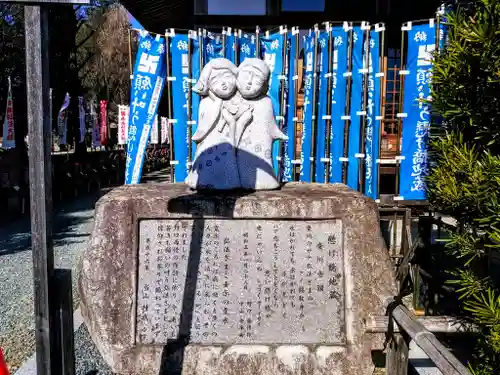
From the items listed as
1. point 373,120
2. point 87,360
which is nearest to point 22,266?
point 87,360

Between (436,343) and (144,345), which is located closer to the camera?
(436,343)

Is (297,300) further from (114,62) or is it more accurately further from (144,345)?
(114,62)

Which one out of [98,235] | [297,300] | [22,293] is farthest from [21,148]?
[297,300]

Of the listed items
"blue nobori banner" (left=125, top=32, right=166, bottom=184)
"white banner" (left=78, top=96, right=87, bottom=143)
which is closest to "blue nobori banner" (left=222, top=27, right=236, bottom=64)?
"blue nobori banner" (left=125, top=32, right=166, bottom=184)

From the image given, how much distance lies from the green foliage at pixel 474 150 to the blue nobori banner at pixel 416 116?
2614 millimetres

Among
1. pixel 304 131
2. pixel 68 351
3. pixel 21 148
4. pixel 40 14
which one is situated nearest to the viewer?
pixel 40 14

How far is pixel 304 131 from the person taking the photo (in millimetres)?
6297

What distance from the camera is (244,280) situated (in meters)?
3.43

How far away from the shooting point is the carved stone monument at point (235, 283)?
3.29m

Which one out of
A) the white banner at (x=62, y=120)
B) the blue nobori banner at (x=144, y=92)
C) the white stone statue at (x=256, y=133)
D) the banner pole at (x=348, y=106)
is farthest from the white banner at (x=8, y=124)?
the white stone statue at (x=256, y=133)

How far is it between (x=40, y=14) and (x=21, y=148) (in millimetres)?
11751

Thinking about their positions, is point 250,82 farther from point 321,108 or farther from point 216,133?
point 321,108

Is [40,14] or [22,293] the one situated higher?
[40,14]

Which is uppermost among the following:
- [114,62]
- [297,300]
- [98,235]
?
[114,62]
